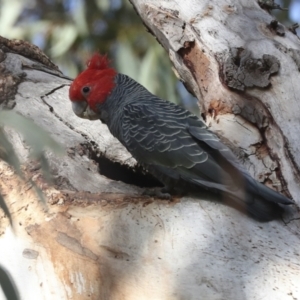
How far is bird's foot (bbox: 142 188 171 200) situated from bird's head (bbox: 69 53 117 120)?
67cm

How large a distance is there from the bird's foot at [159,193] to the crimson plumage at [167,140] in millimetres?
44

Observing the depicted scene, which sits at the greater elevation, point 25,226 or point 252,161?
point 252,161

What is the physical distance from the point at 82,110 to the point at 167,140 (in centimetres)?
56

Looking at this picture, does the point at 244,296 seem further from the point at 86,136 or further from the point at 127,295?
the point at 86,136

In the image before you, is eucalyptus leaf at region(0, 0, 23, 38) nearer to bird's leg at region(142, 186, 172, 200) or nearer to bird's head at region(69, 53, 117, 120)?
bird's head at region(69, 53, 117, 120)

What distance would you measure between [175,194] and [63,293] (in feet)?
1.65

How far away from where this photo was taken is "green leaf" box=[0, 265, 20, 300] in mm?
1498

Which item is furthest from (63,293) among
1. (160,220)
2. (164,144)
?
(164,144)

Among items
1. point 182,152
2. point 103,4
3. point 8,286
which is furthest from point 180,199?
point 103,4

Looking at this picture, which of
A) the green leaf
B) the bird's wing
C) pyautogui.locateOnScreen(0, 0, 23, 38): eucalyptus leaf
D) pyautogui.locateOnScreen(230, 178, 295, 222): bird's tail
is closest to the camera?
the green leaf

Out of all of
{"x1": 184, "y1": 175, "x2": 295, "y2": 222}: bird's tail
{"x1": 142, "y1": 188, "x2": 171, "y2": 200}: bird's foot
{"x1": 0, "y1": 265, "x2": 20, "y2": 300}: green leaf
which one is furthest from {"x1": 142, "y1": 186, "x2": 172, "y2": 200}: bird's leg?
{"x1": 0, "y1": 265, "x2": 20, "y2": 300}: green leaf

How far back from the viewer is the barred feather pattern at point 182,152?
1744 millimetres

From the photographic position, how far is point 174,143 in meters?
1.97

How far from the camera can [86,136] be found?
232cm
